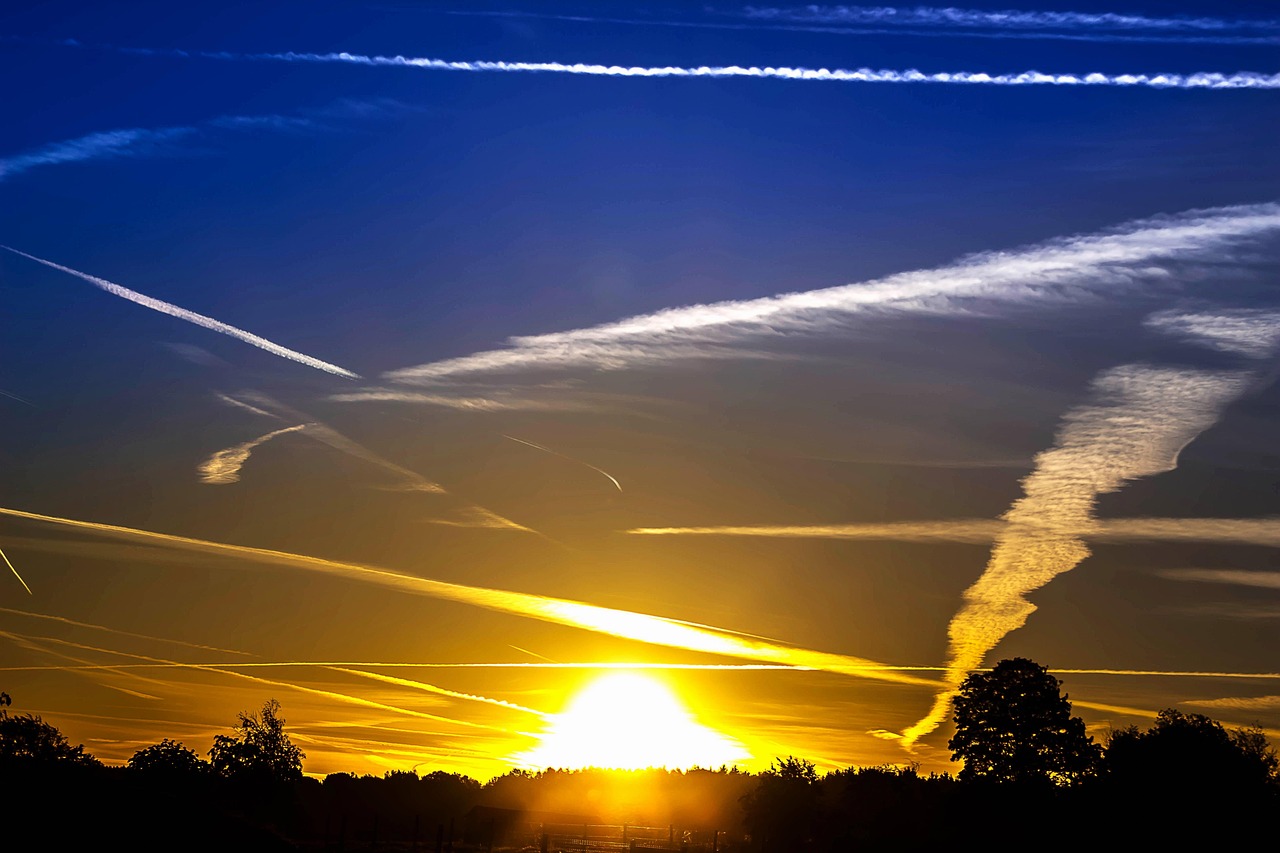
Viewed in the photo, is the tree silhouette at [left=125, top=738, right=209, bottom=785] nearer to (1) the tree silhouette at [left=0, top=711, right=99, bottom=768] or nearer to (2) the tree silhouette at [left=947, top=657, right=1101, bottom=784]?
(1) the tree silhouette at [left=0, top=711, right=99, bottom=768]

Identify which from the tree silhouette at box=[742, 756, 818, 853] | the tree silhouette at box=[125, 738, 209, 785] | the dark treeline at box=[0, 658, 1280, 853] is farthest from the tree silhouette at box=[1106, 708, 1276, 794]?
the tree silhouette at box=[125, 738, 209, 785]

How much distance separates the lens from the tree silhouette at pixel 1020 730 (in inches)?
4055

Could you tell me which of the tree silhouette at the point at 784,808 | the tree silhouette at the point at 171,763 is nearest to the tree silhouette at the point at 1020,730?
the tree silhouette at the point at 784,808

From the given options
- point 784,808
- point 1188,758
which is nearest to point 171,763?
point 784,808

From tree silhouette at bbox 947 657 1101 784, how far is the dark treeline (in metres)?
0.14

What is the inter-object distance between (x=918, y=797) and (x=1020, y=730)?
40.1 ft

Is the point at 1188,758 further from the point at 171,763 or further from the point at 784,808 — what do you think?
the point at 171,763

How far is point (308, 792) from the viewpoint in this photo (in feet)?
573

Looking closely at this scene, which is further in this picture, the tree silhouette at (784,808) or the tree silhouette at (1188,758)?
the tree silhouette at (784,808)

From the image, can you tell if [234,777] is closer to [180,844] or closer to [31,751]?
[31,751]

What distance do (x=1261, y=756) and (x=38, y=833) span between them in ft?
317

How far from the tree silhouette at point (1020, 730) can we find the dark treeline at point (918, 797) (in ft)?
0.46

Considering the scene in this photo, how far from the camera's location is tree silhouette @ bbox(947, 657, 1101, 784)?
338ft

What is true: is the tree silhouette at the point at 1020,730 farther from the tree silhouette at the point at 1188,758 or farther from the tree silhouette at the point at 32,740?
the tree silhouette at the point at 32,740
